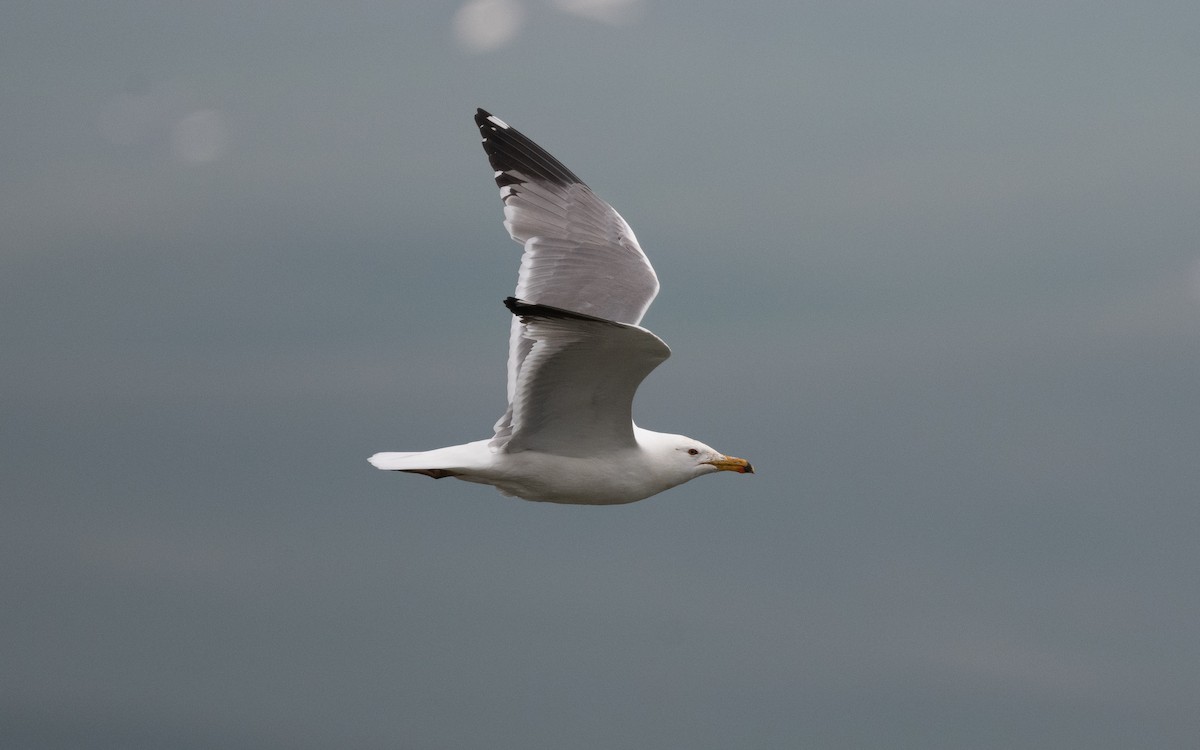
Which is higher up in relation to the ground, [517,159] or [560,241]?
[517,159]

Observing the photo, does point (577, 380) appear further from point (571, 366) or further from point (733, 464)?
point (733, 464)

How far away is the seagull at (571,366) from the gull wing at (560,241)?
0.01 metres

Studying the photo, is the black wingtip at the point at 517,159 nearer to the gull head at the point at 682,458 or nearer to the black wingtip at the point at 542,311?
the gull head at the point at 682,458

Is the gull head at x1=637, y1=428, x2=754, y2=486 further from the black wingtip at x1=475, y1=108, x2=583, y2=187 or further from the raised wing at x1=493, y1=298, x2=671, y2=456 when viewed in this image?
the black wingtip at x1=475, y1=108, x2=583, y2=187

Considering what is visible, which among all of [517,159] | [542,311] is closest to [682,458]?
[542,311]

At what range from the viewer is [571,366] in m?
8.93

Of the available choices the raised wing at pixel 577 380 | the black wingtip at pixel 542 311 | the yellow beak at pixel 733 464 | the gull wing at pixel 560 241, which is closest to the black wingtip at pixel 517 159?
the gull wing at pixel 560 241

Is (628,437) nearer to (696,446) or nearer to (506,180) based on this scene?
(696,446)

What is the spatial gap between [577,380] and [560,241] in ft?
8.68

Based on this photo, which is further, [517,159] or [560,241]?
[517,159]

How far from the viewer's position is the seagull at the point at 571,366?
872 centimetres

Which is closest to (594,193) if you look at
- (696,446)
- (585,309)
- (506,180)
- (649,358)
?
(506,180)

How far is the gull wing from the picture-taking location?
10852 millimetres

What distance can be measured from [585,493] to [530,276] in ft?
6.66
